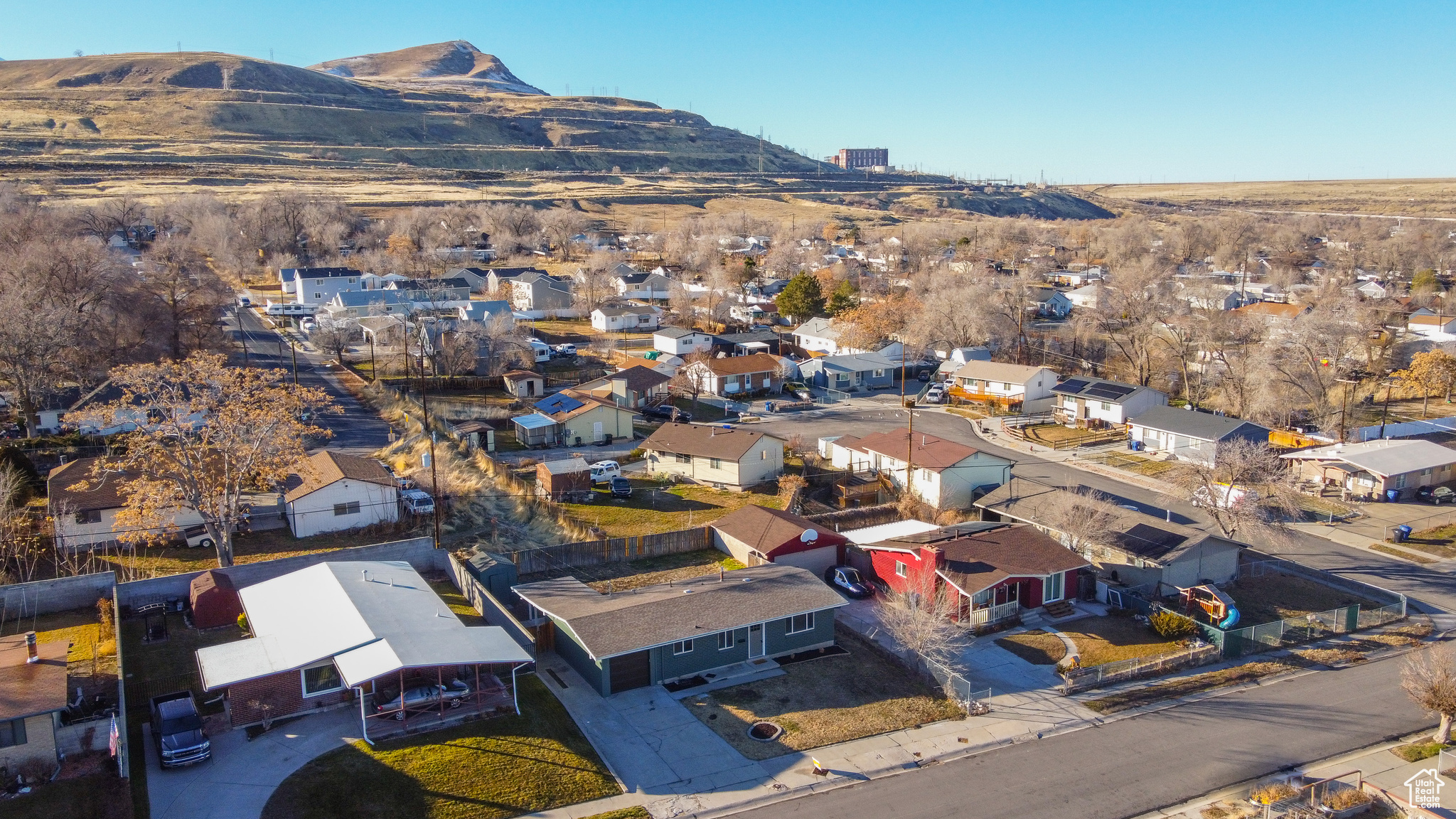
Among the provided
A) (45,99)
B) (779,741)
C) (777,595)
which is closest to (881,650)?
(777,595)

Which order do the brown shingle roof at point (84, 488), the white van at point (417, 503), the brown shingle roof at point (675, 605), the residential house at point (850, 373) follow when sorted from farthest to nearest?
1. the residential house at point (850, 373)
2. the white van at point (417, 503)
3. the brown shingle roof at point (84, 488)
4. the brown shingle roof at point (675, 605)

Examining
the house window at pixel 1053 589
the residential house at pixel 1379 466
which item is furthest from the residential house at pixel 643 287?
the house window at pixel 1053 589

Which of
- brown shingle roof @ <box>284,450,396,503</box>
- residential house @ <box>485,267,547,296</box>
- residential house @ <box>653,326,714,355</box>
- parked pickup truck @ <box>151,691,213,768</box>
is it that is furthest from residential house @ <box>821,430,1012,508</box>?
residential house @ <box>485,267,547,296</box>

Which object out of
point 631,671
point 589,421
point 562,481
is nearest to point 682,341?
point 589,421

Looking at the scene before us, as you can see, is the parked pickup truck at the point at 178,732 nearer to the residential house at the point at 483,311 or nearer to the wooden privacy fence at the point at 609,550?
the wooden privacy fence at the point at 609,550

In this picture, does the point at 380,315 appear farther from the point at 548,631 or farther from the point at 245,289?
the point at 548,631

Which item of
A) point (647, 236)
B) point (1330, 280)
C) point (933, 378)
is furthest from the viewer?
point (647, 236)

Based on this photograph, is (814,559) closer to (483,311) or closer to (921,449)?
(921,449)
